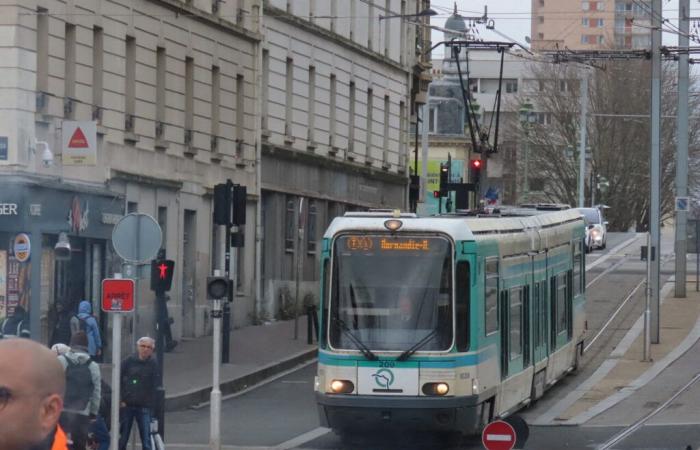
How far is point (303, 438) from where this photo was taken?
21516 millimetres

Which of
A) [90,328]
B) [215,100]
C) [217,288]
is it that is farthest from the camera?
[215,100]

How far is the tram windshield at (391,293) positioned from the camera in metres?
18.7

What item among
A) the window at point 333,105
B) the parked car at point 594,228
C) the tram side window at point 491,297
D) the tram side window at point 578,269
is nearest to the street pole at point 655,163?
the tram side window at point 578,269

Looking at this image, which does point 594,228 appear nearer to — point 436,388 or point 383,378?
point 436,388

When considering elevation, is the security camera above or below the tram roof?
above

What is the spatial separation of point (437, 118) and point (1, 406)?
115975mm

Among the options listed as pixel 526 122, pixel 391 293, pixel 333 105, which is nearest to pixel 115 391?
pixel 391 293

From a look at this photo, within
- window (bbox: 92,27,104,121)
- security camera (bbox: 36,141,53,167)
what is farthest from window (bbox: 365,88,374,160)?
security camera (bbox: 36,141,53,167)

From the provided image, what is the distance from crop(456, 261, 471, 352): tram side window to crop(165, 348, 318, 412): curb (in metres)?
7.54

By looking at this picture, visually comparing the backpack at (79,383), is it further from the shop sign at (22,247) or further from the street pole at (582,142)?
the street pole at (582,142)

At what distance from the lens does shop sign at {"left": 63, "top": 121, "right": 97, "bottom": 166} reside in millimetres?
28328

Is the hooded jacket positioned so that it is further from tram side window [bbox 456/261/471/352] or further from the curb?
the curb

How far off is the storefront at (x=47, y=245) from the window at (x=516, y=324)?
9.62 metres

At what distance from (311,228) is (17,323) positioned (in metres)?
19.9
